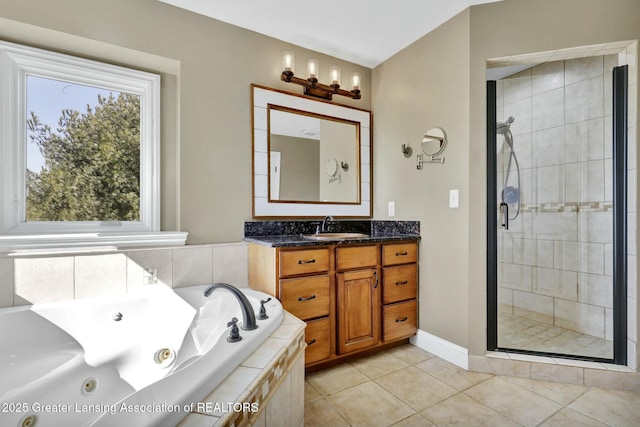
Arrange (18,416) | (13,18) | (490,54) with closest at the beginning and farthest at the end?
1. (18,416)
2. (13,18)
3. (490,54)

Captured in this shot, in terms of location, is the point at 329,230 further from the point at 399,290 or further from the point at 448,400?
the point at 448,400

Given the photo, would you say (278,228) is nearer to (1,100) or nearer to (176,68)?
(176,68)

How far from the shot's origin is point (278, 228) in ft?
8.11

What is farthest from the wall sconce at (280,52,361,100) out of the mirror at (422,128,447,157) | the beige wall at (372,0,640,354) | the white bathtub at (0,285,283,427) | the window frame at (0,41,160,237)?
the white bathtub at (0,285,283,427)

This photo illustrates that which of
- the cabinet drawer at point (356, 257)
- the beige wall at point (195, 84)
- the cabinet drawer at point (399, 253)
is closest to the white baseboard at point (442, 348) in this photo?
the cabinet drawer at point (399, 253)

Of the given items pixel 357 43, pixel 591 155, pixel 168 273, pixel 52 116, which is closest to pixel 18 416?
pixel 168 273

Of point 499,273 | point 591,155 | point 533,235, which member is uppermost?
point 591,155

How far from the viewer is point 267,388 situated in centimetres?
104

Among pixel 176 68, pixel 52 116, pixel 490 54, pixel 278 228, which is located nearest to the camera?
pixel 52 116

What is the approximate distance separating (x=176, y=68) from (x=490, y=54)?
2098mm

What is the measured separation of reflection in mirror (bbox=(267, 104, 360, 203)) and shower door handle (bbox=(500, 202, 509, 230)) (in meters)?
1.15

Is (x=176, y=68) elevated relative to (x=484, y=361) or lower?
elevated

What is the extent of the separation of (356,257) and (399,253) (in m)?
0.40

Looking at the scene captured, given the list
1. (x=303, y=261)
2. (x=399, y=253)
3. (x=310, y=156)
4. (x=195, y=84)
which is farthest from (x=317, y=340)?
(x=195, y=84)
